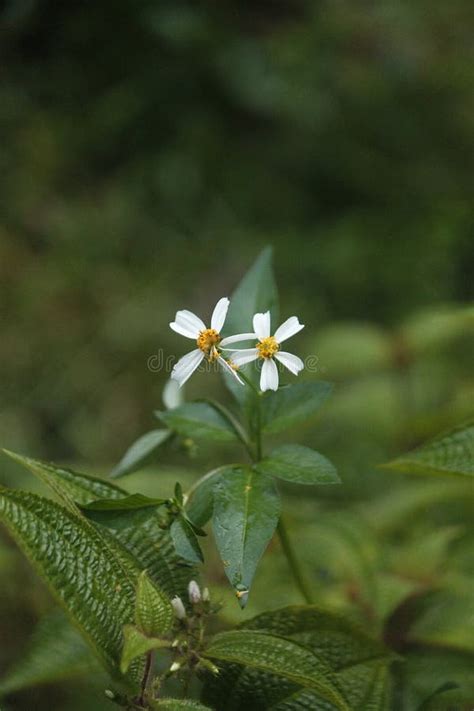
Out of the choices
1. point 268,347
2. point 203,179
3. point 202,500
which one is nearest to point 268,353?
point 268,347

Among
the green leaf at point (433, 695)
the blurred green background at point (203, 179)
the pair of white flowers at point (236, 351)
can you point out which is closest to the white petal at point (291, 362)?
the pair of white flowers at point (236, 351)

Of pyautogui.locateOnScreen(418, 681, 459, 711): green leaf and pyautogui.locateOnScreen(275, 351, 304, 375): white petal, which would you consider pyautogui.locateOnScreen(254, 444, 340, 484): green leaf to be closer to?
pyautogui.locateOnScreen(275, 351, 304, 375): white petal

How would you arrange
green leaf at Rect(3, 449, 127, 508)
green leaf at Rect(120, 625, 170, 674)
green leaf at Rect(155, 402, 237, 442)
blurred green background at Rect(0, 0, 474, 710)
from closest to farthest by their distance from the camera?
green leaf at Rect(120, 625, 170, 674)
green leaf at Rect(3, 449, 127, 508)
green leaf at Rect(155, 402, 237, 442)
blurred green background at Rect(0, 0, 474, 710)

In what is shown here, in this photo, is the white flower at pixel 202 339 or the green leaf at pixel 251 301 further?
the green leaf at pixel 251 301

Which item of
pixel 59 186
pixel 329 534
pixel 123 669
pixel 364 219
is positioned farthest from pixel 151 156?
pixel 123 669

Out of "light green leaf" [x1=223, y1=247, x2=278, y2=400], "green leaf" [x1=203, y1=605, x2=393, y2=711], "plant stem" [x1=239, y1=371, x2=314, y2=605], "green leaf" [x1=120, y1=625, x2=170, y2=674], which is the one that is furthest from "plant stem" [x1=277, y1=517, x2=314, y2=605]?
"green leaf" [x1=120, y1=625, x2=170, y2=674]

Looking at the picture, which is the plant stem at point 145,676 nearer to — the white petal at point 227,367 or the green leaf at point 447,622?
the white petal at point 227,367

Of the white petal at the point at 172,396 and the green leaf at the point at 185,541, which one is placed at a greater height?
the white petal at the point at 172,396

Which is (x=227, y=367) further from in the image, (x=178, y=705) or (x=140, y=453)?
(x=178, y=705)
